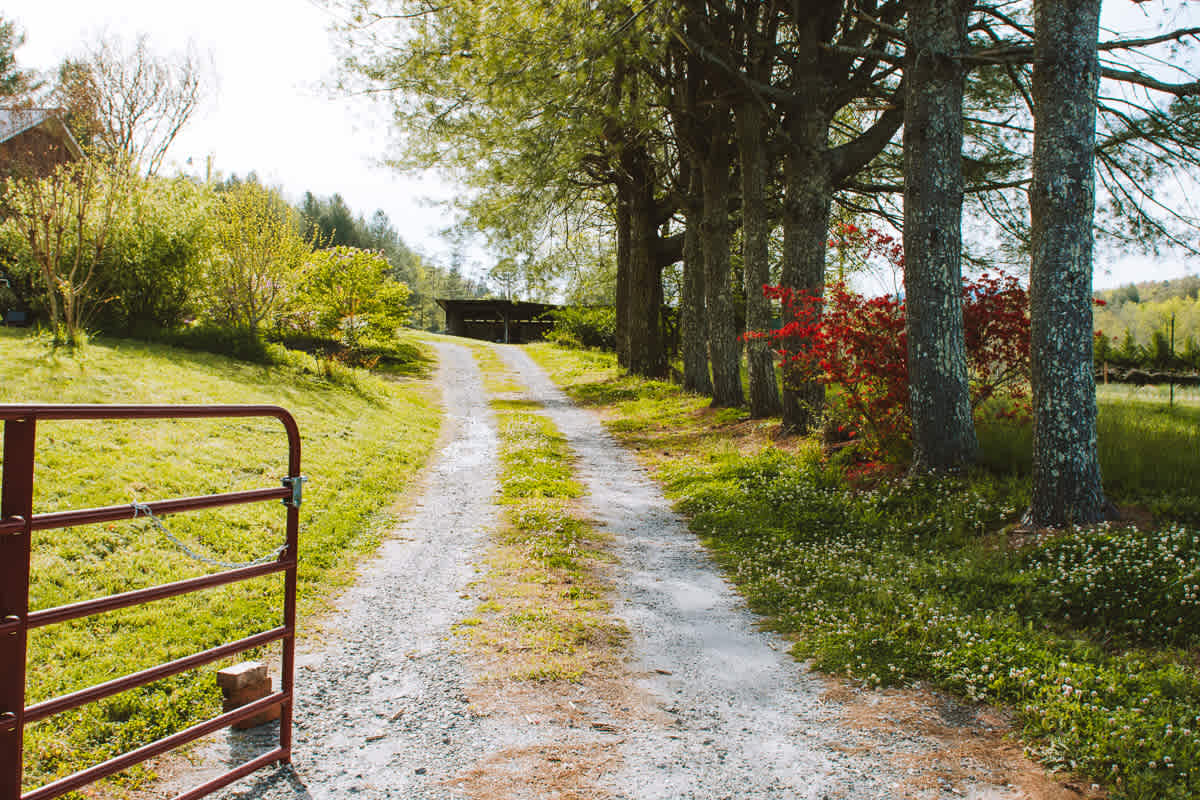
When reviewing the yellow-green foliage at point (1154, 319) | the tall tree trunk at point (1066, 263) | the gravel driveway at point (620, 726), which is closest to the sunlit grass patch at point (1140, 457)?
the tall tree trunk at point (1066, 263)

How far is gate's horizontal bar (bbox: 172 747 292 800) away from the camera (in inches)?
114

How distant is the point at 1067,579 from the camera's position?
17.0 ft

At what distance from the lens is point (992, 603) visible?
516cm

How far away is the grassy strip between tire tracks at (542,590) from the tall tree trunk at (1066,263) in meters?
3.95

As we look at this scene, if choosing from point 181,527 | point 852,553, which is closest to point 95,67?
point 181,527

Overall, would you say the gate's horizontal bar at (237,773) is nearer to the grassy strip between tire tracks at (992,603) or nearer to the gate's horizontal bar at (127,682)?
the gate's horizontal bar at (127,682)

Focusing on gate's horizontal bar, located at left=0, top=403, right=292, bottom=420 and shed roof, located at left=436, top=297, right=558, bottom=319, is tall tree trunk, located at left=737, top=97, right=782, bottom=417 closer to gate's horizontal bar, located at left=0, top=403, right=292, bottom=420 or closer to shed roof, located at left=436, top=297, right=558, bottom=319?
gate's horizontal bar, located at left=0, top=403, right=292, bottom=420

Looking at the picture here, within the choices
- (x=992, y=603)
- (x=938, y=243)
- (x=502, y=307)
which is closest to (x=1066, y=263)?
(x=938, y=243)

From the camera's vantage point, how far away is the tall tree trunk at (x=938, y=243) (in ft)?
25.3

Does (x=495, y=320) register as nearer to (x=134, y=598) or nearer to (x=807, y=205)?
(x=807, y=205)

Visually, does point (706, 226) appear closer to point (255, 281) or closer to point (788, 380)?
point (788, 380)

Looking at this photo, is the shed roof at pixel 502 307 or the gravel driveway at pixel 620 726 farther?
the shed roof at pixel 502 307

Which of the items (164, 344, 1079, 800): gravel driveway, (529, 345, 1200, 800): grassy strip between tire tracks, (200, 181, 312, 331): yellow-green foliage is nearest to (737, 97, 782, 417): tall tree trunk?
(529, 345, 1200, 800): grassy strip between tire tracks

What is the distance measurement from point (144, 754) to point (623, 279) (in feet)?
73.1
